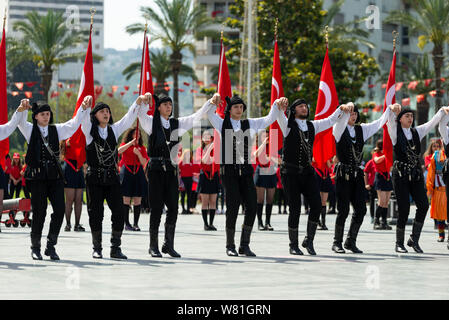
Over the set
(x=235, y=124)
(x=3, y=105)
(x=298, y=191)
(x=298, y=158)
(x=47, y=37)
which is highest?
(x=47, y=37)

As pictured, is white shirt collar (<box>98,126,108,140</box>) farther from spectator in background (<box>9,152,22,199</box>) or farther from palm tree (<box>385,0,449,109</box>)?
palm tree (<box>385,0,449,109</box>)

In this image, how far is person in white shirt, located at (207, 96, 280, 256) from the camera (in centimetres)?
1092

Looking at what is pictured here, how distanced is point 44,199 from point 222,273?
2620mm

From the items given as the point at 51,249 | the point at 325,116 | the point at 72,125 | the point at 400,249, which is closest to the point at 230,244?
the point at 51,249

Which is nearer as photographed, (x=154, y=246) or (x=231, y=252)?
(x=154, y=246)

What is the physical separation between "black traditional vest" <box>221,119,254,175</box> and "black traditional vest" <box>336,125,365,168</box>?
1.35 metres

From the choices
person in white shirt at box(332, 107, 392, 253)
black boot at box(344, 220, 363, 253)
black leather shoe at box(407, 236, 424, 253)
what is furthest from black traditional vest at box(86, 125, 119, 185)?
black leather shoe at box(407, 236, 424, 253)

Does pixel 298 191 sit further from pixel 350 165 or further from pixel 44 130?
pixel 44 130

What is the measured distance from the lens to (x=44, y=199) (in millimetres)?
10461

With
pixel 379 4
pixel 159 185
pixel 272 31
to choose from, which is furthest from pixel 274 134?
pixel 379 4

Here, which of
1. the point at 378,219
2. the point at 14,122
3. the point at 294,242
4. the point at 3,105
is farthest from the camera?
the point at 378,219

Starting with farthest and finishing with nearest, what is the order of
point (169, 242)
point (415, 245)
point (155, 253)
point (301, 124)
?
point (415, 245) → point (301, 124) → point (169, 242) → point (155, 253)

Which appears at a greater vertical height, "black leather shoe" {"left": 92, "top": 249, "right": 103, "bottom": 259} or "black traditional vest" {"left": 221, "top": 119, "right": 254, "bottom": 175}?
"black traditional vest" {"left": 221, "top": 119, "right": 254, "bottom": 175}

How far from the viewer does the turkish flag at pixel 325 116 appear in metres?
16.6
